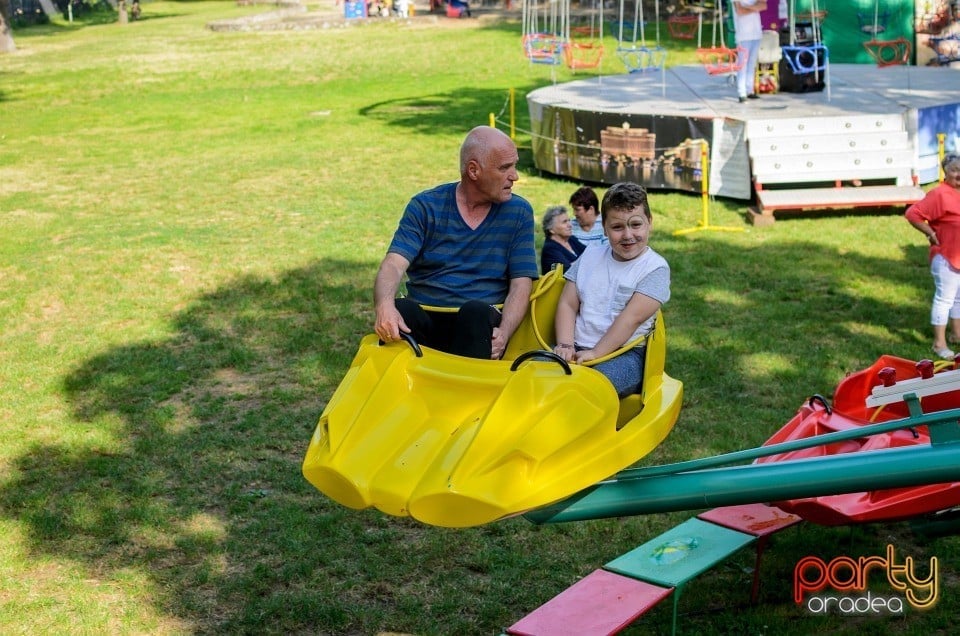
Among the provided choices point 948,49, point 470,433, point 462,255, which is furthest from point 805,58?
point 470,433

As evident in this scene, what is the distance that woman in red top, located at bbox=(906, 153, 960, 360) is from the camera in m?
7.46

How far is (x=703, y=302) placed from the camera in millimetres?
9000

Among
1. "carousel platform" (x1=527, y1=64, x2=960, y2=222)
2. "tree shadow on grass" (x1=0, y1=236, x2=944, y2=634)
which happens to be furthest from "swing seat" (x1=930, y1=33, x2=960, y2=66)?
"tree shadow on grass" (x1=0, y1=236, x2=944, y2=634)

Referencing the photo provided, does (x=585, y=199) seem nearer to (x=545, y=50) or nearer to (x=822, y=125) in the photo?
(x=822, y=125)

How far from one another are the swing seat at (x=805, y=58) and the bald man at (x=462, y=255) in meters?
10.5

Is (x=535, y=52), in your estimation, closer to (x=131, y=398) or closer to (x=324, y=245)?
(x=324, y=245)

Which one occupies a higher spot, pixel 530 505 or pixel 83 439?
pixel 530 505

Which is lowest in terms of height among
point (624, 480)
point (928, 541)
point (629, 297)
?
point (928, 541)

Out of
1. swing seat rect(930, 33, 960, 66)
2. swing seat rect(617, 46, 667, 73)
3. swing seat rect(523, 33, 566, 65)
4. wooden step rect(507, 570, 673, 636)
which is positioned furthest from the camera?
swing seat rect(930, 33, 960, 66)

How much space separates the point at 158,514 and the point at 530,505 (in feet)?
9.55

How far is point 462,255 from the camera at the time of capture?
4930 mm

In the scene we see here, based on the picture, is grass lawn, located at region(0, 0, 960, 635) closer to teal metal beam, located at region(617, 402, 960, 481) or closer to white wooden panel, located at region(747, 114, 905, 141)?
white wooden panel, located at region(747, 114, 905, 141)

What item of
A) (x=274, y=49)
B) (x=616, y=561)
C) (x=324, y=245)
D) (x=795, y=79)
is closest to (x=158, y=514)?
(x=616, y=561)

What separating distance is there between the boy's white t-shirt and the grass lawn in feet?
4.02
